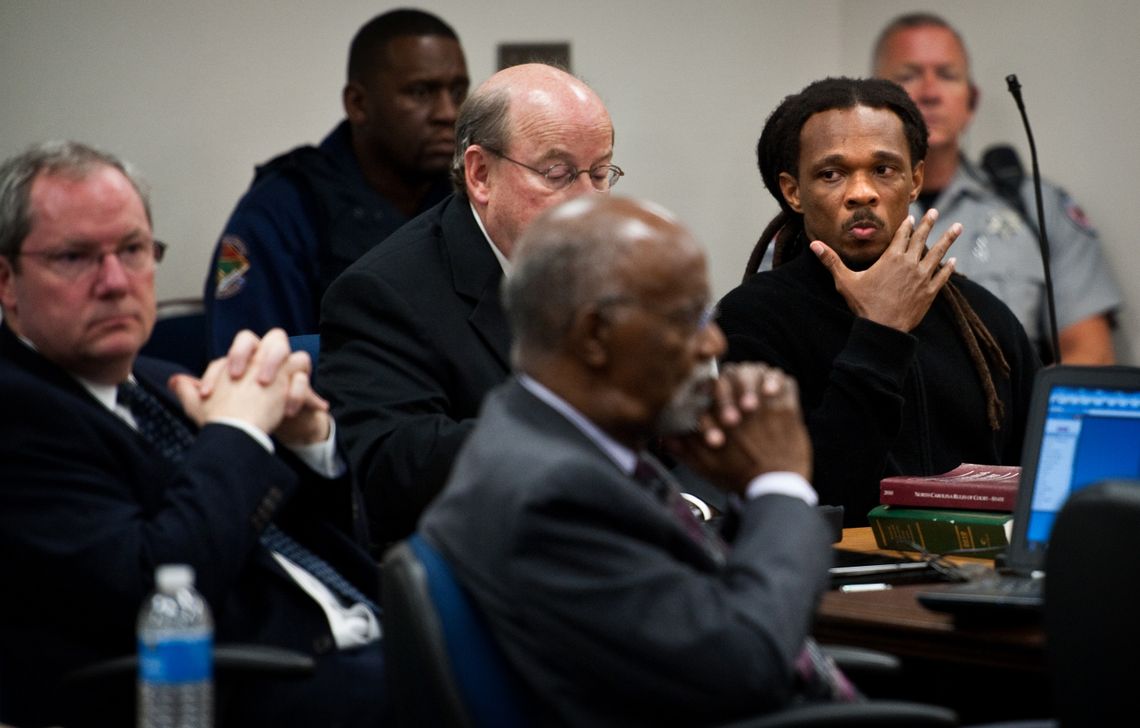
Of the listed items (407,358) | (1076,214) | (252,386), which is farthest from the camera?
(1076,214)

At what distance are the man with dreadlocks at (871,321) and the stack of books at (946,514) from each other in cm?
32

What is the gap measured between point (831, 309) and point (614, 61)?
224 cm

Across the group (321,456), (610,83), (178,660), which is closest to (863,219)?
(321,456)

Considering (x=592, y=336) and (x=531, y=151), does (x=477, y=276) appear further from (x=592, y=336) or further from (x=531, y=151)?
(x=592, y=336)

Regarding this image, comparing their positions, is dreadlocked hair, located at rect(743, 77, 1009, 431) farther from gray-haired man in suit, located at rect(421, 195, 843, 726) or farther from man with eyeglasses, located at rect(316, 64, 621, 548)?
gray-haired man in suit, located at rect(421, 195, 843, 726)

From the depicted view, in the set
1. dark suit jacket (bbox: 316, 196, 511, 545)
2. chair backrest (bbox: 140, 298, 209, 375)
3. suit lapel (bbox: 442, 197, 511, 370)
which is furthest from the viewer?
chair backrest (bbox: 140, 298, 209, 375)

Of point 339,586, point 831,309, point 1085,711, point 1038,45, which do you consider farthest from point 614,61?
point 1085,711

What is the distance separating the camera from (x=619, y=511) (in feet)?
5.43

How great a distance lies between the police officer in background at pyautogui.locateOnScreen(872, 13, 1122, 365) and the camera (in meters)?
4.99

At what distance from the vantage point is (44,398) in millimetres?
2189

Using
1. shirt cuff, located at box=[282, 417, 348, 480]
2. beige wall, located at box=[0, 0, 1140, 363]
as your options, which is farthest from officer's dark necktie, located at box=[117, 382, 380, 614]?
beige wall, located at box=[0, 0, 1140, 363]

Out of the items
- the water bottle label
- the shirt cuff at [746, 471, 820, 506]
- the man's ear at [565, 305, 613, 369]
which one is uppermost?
the man's ear at [565, 305, 613, 369]

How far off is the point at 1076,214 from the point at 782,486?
347cm

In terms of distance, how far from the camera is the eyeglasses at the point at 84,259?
7.51 ft
